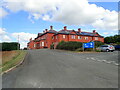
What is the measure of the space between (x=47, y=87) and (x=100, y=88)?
2251 millimetres

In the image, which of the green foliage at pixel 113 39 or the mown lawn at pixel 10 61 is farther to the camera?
the green foliage at pixel 113 39

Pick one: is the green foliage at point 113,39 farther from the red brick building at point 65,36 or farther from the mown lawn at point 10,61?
the mown lawn at point 10,61

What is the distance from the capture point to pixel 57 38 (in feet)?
161

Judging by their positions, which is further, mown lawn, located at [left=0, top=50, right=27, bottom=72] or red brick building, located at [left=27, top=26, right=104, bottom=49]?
red brick building, located at [left=27, top=26, right=104, bottom=49]

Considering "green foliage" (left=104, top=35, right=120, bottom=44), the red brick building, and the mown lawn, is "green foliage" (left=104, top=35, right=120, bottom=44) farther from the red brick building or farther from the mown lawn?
the mown lawn

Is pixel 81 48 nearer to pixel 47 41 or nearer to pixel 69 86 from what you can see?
pixel 69 86

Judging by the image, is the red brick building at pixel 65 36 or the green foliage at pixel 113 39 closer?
the red brick building at pixel 65 36

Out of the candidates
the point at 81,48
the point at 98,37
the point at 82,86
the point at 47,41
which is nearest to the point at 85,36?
the point at 98,37

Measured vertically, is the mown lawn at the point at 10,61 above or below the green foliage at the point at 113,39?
below

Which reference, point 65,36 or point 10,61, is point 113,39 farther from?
point 10,61

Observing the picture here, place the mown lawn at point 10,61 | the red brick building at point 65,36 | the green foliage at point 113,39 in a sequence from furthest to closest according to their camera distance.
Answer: the green foliage at point 113,39
the red brick building at point 65,36
the mown lawn at point 10,61

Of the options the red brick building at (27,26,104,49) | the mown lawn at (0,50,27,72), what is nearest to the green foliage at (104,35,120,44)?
the red brick building at (27,26,104,49)

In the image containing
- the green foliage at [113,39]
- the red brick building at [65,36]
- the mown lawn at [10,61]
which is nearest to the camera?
the mown lawn at [10,61]

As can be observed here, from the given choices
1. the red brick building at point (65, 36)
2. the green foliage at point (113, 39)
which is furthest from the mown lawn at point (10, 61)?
the green foliage at point (113, 39)
